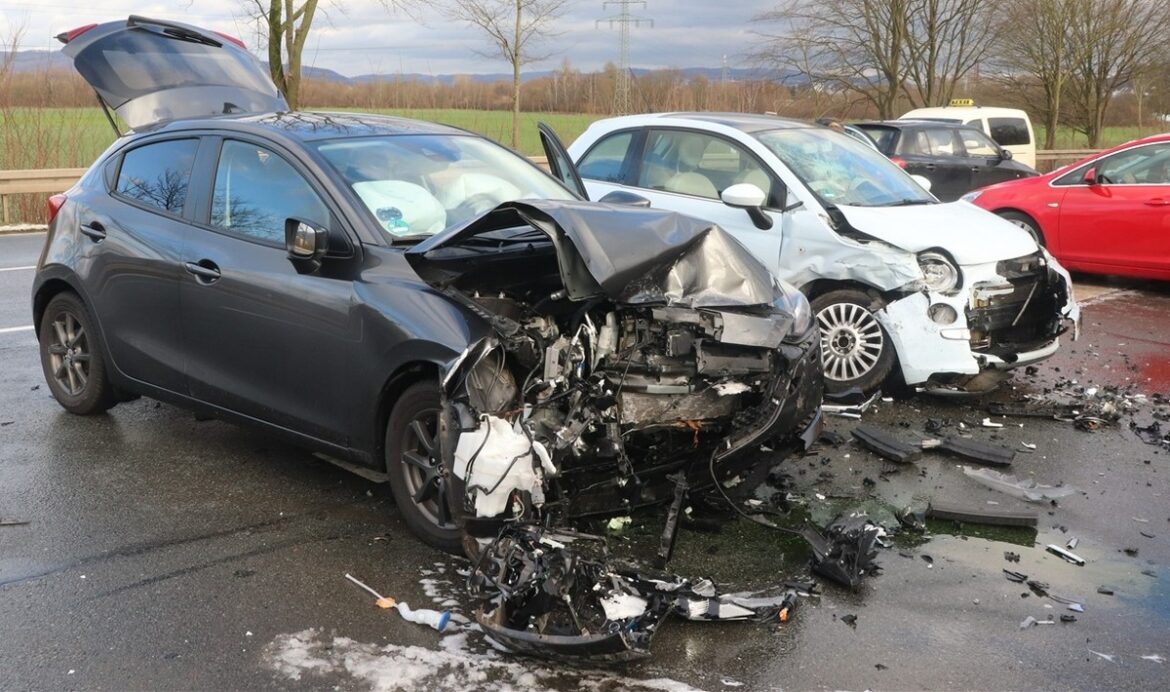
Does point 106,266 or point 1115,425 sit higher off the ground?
point 106,266

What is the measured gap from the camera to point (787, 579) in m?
4.36

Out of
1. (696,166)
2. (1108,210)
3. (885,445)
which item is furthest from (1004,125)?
(885,445)

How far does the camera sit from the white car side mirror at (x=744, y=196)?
23.7 ft

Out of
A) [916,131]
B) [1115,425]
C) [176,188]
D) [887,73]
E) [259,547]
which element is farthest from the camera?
[887,73]

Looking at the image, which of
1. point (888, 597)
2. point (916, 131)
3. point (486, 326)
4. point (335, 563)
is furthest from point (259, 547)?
point (916, 131)

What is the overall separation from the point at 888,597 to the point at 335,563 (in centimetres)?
226

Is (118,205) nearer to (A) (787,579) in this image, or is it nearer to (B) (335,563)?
(B) (335,563)

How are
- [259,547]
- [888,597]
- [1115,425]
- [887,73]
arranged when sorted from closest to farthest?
[888,597] → [259,547] → [1115,425] → [887,73]

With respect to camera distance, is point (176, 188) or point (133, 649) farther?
point (176, 188)

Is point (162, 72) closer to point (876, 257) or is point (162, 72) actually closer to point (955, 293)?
point (876, 257)

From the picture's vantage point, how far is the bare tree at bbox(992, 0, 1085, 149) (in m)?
33.5

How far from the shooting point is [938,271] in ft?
22.7

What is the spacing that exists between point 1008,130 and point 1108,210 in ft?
37.6

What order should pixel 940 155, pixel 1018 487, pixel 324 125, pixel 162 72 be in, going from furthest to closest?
pixel 940 155 → pixel 162 72 → pixel 324 125 → pixel 1018 487
